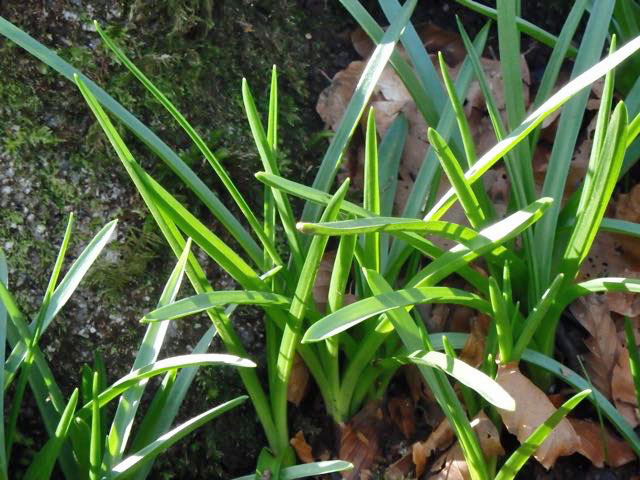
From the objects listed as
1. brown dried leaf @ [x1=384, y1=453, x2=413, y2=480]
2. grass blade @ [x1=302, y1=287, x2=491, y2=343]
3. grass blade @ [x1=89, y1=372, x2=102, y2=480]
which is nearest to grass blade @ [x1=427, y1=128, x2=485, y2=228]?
grass blade @ [x1=302, y1=287, x2=491, y2=343]

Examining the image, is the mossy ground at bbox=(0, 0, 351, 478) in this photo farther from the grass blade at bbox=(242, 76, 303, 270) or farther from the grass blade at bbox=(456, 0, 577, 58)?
the grass blade at bbox=(456, 0, 577, 58)

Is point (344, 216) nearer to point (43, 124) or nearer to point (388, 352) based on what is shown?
point (388, 352)

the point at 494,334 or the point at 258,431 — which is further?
the point at 258,431

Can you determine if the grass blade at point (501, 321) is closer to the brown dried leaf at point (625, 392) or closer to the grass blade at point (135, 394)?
the brown dried leaf at point (625, 392)

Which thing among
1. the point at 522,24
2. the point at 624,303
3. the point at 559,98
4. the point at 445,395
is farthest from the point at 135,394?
the point at 522,24

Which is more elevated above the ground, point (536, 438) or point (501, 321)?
point (501, 321)

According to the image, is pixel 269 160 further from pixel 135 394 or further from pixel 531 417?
pixel 531 417

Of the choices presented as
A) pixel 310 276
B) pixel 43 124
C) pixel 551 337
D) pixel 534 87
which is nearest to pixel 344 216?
pixel 310 276

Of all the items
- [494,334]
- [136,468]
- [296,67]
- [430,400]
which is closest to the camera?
[136,468]
